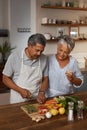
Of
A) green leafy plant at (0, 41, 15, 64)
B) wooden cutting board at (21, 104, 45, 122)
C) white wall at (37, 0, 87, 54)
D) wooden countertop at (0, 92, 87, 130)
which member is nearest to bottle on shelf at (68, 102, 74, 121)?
wooden countertop at (0, 92, 87, 130)

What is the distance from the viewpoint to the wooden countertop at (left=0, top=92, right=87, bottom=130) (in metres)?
1.59

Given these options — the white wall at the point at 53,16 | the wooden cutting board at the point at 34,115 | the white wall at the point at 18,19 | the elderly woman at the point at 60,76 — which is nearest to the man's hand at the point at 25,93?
the wooden cutting board at the point at 34,115

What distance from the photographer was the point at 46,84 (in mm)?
2260

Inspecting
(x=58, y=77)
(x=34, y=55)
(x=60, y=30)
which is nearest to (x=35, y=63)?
(x=34, y=55)

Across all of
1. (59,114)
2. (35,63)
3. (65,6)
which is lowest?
(59,114)

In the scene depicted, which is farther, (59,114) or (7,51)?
(7,51)

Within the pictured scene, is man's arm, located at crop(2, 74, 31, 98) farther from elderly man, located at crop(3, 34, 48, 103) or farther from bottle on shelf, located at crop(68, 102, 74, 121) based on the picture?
bottle on shelf, located at crop(68, 102, 74, 121)

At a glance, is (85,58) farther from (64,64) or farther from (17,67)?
(17,67)

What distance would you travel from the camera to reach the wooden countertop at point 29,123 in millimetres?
1587

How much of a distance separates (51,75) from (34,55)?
1.15ft

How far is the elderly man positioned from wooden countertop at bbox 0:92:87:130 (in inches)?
11.3

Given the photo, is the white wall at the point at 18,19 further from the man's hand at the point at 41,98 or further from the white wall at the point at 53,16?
the man's hand at the point at 41,98

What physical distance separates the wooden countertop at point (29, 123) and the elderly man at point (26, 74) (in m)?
0.29

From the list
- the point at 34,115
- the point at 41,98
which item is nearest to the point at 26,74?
the point at 41,98
